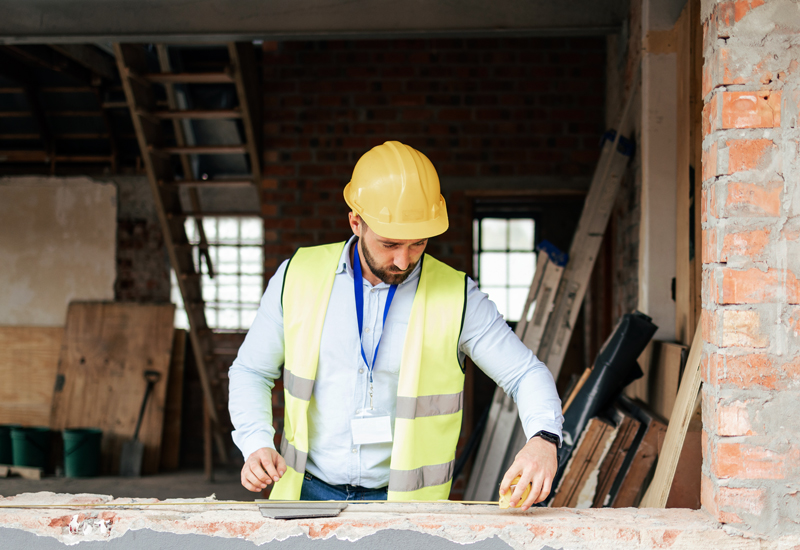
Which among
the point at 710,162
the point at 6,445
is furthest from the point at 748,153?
the point at 6,445

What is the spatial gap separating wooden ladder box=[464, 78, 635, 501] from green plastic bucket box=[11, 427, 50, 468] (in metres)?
3.40

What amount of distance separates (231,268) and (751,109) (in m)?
5.34

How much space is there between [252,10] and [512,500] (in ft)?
8.25

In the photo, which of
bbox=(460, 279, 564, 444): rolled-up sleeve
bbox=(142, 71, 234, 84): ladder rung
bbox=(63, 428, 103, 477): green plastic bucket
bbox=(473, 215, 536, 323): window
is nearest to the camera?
bbox=(460, 279, 564, 444): rolled-up sleeve


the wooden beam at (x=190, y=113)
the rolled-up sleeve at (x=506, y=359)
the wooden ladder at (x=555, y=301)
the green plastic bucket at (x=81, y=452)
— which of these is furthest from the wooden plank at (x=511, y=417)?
the green plastic bucket at (x=81, y=452)

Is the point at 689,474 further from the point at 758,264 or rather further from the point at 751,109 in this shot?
the point at 751,109

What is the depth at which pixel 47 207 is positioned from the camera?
229 inches

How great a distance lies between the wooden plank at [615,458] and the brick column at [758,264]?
1128 mm

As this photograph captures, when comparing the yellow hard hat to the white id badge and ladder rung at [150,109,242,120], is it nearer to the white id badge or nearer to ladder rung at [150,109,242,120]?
the white id badge

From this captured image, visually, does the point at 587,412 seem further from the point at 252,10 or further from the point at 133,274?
the point at 133,274

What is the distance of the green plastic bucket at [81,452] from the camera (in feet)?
16.0

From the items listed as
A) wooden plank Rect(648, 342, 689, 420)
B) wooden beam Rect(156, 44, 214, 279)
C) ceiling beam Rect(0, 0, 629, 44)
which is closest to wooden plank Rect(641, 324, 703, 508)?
wooden plank Rect(648, 342, 689, 420)

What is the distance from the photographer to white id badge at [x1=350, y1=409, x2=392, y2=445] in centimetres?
171

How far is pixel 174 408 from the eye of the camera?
5406mm
